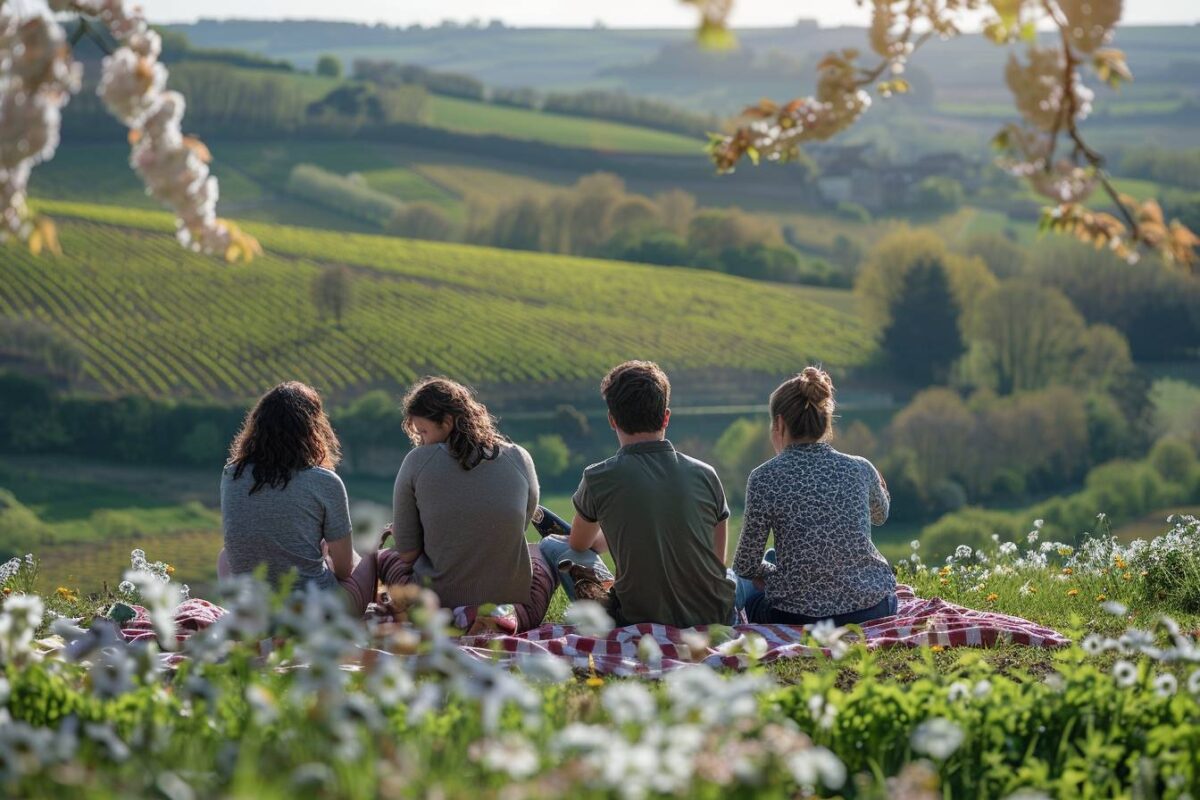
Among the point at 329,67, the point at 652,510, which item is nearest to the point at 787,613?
the point at 652,510

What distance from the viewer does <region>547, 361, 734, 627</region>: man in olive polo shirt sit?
4980mm

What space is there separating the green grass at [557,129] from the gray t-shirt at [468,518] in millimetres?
87273

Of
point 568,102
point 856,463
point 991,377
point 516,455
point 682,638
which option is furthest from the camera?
point 568,102

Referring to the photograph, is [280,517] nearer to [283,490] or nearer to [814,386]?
[283,490]

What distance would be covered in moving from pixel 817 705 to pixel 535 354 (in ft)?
178

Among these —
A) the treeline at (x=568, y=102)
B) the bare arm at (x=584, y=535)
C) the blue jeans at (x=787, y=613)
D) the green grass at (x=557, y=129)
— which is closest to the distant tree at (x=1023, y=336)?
the green grass at (x=557, y=129)

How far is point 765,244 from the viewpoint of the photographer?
78.2 metres

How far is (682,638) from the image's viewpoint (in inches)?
188

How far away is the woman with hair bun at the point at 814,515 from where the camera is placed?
5039 millimetres

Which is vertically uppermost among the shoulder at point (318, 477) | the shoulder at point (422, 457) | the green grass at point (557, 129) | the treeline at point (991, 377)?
the shoulder at point (422, 457)

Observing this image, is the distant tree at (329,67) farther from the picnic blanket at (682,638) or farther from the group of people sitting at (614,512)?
the picnic blanket at (682,638)

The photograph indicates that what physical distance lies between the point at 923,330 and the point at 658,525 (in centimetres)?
6308

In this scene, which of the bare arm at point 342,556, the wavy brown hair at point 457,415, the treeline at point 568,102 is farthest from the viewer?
the treeline at point 568,102

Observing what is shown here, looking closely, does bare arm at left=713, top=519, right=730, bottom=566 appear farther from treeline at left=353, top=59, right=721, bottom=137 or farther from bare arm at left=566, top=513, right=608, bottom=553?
treeline at left=353, top=59, right=721, bottom=137
